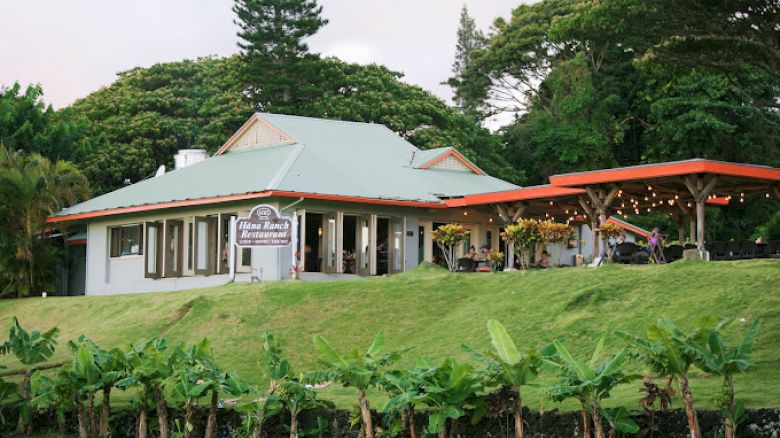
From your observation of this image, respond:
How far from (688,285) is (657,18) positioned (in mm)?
4478

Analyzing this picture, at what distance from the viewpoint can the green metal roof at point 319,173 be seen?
30.2 meters

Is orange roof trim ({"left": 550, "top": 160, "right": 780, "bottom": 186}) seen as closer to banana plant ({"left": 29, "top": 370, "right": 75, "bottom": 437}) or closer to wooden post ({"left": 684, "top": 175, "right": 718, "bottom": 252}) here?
wooden post ({"left": 684, "top": 175, "right": 718, "bottom": 252})

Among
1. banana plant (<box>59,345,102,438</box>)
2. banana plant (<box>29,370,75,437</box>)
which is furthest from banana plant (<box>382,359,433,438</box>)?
banana plant (<box>29,370,75,437</box>)

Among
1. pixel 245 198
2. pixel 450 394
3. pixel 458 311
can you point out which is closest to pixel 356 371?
pixel 450 394

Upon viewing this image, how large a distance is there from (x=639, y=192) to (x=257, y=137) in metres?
11.7

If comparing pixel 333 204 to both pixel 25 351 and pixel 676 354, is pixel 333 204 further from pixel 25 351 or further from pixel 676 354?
pixel 676 354

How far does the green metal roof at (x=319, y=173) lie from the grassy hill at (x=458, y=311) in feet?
14.1

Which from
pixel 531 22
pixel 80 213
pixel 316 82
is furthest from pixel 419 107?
pixel 80 213

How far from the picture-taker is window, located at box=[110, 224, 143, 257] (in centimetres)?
3384

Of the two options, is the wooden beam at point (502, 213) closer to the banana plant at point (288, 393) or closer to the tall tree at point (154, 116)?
the banana plant at point (288, 393)

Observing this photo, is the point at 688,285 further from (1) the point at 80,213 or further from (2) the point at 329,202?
(1) the point at 80,213

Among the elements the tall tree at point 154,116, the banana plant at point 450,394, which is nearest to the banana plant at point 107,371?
the banana plant at point 450,394

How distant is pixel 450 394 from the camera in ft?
42.1

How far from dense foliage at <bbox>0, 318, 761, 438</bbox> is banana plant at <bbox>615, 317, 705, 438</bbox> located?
11 millimetres
